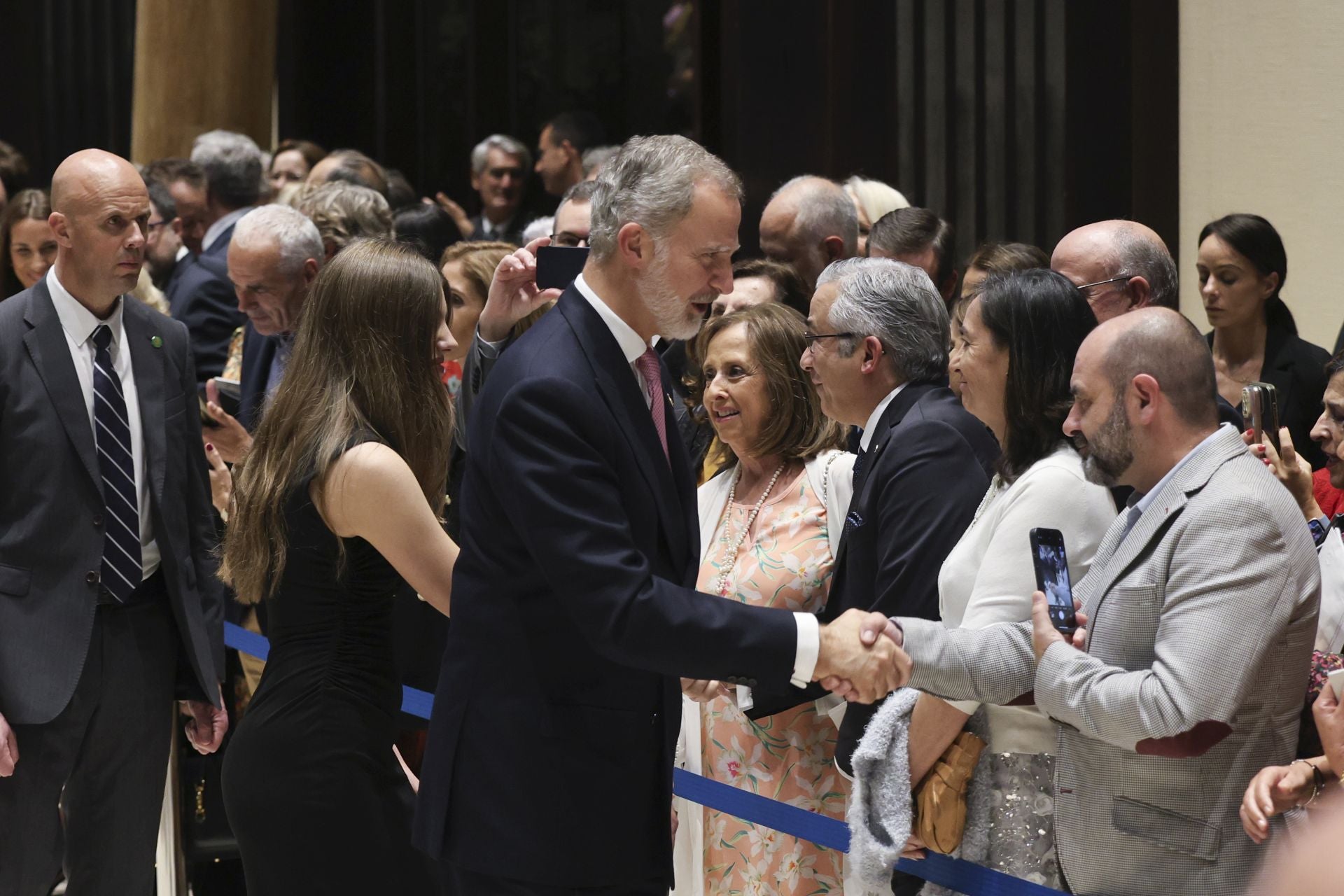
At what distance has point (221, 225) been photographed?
7.53 metres

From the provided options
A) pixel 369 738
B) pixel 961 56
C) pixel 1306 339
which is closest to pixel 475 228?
pixel 961 56

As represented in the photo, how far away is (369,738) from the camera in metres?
3.35

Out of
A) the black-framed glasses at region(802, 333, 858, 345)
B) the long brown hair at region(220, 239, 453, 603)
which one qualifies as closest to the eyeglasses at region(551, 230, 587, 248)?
the black-framed glasses at region(802, 333, 858, 345)

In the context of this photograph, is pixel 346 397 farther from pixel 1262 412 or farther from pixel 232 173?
pixel 232 173

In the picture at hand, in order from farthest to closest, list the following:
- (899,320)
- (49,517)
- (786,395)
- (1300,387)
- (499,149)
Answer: (499,149) → (1300,387) → (786,395) → (49,517) → (899,320)

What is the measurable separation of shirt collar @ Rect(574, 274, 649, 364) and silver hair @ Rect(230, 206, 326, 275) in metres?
2.88

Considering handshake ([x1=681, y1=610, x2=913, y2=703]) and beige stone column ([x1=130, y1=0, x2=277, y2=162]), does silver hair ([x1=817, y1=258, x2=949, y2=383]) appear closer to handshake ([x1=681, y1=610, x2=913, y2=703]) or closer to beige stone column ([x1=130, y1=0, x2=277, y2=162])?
handshake ([x1=681, y1=610, x2=913, y2=703])

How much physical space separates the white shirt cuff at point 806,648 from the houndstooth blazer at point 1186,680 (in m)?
0.37

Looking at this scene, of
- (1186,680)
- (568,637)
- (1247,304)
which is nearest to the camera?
(1186,680)

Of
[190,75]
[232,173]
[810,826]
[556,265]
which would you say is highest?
[190,75]

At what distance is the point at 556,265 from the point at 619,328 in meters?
0.85

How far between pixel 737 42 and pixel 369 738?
4469 mm

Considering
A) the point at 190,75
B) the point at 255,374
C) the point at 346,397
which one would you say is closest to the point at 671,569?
the point at 346,397

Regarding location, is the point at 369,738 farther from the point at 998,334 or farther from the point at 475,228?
the point at 475,228
